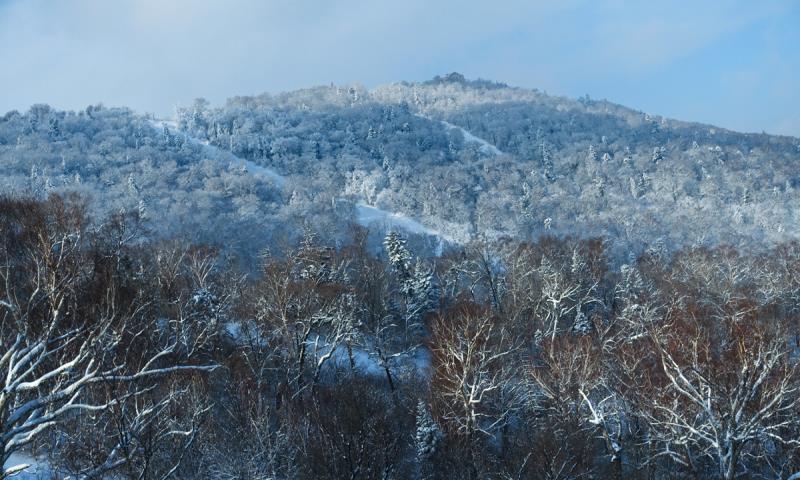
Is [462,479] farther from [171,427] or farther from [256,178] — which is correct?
[256,178]

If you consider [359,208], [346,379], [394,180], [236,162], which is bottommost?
[359,208]

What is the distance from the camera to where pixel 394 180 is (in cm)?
16088

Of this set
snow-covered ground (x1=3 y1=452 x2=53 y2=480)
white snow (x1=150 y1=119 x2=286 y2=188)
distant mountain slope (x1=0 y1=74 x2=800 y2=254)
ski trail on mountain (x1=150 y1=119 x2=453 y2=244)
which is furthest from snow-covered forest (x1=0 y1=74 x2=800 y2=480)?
white snow (x1=150 y1=119 x2=286 y2=188)

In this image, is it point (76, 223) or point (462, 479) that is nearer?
point (462, 479)

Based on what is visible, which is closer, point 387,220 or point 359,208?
point 387,220

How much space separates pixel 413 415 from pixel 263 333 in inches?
336

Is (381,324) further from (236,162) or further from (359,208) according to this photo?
(236,162)

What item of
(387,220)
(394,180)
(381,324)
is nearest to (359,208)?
(387,220)

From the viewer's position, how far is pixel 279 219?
115875 mm

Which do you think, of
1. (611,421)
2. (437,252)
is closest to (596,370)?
(611,421)

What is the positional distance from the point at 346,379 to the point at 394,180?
451 feet

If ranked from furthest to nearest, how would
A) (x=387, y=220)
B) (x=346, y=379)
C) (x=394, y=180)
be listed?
(x=394, y=180) < (x=387, y=220) < (x=346, y=379)

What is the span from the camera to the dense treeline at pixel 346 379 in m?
10.5

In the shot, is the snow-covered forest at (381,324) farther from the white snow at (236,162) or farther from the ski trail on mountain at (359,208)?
the white snow at (236,162)
